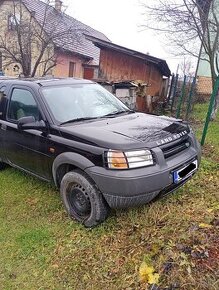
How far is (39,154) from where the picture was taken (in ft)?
13.3

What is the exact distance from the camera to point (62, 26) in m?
20.1

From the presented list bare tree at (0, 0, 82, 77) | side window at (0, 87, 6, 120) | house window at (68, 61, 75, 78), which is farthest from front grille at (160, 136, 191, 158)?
house window at (68, 61, 75, 78)

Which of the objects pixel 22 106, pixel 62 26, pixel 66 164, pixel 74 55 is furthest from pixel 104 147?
pixel 74 55

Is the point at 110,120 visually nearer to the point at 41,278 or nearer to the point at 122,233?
the point at 122,233

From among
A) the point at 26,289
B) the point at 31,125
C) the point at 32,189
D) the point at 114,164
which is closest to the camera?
the point at 26,289

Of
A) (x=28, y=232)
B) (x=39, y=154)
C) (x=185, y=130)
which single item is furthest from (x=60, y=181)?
(x=185, y=130)

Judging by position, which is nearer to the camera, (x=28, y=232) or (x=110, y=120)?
(x=28, y=232)

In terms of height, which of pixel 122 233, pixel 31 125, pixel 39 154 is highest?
pixel 31 125

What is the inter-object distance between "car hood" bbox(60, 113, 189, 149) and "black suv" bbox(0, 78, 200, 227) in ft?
0.04

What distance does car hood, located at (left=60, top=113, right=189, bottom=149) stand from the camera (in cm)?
329

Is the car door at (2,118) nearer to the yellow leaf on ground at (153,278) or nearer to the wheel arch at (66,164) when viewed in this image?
the wheel arch at (66,164)

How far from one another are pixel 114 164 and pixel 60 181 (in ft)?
3.53

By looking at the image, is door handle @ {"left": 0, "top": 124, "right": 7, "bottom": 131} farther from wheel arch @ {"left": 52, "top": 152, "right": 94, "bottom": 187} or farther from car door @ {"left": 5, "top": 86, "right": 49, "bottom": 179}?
wheel arch @ {"left": 52, "top": 152, "right": 94, "bottom": 187}

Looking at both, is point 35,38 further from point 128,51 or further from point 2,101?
point 2,101
